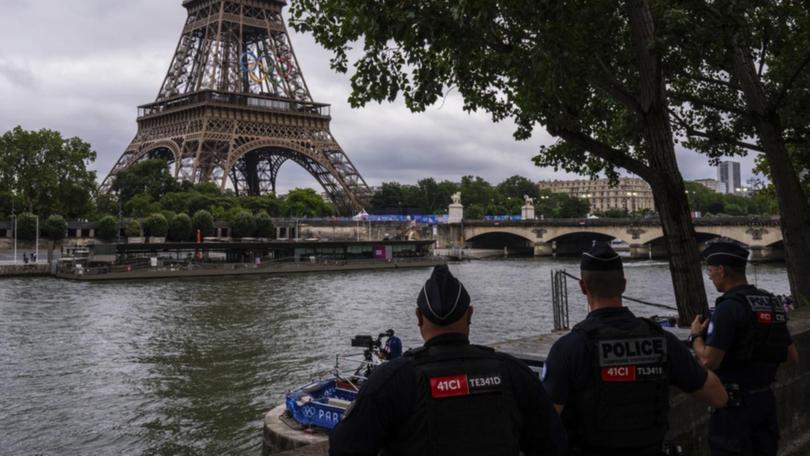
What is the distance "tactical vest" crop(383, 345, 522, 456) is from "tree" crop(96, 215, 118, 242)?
68.9 metres

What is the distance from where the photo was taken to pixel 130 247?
181ft

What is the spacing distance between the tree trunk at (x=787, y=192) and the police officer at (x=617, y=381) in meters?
8.81

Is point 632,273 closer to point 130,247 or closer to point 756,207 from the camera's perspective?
point 130,247

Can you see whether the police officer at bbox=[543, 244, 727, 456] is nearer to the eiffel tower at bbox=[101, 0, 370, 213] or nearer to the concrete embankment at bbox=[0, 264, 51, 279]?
the concrete embankment at bbox=[0, 264, 51, 279]

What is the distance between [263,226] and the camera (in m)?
77.5

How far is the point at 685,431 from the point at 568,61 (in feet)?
16.0

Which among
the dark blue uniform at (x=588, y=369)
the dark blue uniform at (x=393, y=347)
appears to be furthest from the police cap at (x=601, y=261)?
the dark blue uniform at (x=393, y=347)

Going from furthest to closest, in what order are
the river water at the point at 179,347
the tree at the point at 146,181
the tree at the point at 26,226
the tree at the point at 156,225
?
the tree at the point at 146,181 → the tree at the point at 156,225 → the tree at the point at 26,226 → the river water at the point at 179,347

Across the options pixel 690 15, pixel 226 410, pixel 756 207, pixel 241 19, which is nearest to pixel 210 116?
pixel 241 19

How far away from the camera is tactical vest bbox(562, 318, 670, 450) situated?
120 inches

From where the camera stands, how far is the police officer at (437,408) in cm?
235

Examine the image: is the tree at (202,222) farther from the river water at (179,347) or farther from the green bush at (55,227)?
the river water at (179,347)

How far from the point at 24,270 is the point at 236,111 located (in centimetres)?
3367

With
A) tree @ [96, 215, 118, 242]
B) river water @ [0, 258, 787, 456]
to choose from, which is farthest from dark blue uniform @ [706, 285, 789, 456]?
tree @ [96, 215, 118, 242]
